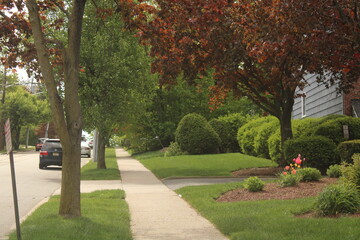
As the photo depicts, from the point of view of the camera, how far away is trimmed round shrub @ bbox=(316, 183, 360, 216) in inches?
324

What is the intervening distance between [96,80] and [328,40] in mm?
12373

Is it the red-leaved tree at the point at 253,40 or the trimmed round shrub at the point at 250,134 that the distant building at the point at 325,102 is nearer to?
the trimmed round shrub at the point at 250,134

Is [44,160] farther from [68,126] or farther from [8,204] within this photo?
[68,126]

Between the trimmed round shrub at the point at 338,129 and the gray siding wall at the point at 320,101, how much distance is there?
6.10 ft

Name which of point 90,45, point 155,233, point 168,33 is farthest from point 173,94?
point 155,233

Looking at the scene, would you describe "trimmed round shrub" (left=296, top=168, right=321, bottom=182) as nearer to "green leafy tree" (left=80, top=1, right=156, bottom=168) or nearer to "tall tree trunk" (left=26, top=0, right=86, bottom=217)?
"tall tree trunk" (left=26, top=0, right=86, bottom=217)

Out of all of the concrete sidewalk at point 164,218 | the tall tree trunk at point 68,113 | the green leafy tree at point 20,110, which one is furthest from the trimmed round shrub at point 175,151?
the green leafy tree at point 20,110

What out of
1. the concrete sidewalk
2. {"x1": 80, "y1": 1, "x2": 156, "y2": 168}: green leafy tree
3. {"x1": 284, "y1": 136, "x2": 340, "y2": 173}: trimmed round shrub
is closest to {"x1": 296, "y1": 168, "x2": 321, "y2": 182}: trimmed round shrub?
{"x1": 284, "y1": 136, "x2": 340, "y2": 173}: trimmed round shrub

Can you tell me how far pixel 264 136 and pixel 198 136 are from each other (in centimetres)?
799

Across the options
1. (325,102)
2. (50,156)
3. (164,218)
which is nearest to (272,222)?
(164,218)

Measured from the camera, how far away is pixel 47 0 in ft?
35.2

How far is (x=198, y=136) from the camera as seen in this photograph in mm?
31938

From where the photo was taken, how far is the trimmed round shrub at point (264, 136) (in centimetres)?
2380

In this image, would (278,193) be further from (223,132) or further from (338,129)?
(223,132)
